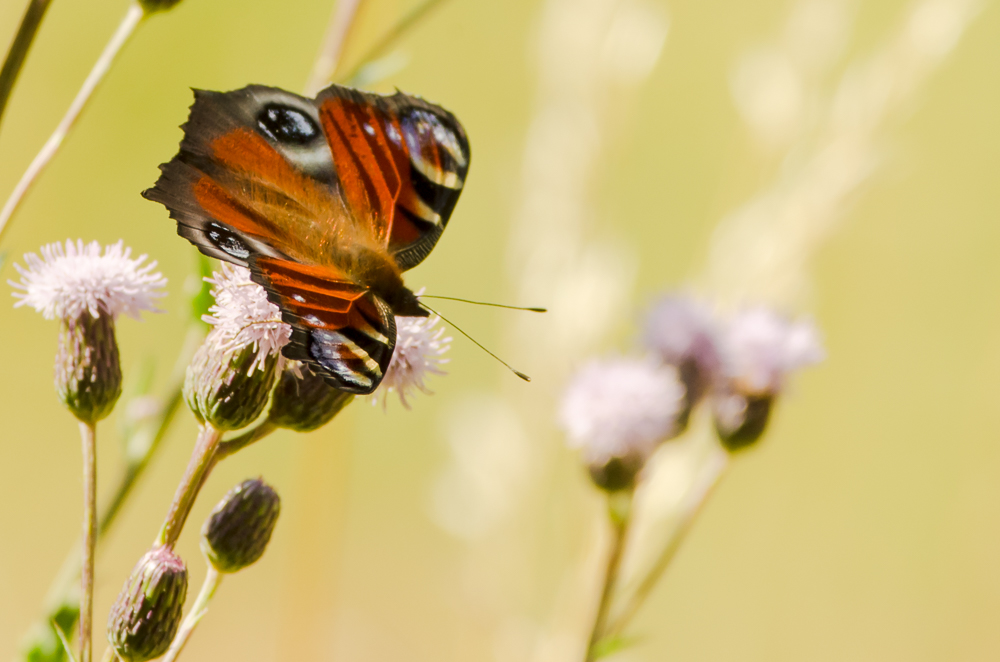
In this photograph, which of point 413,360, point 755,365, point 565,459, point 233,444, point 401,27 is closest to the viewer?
point 233,444

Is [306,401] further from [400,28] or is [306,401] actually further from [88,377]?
[400,28]

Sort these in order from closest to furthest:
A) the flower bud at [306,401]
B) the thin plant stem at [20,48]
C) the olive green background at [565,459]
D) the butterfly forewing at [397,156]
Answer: the thin plant stem at [20,48], the flower bud at [306,401], the butterfly forewing at [397,156], the olive green background at [565,459]

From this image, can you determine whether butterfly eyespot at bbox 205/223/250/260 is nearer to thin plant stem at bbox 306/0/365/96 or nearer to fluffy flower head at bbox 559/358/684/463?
thin plant stem at bbox 306/0/365/96

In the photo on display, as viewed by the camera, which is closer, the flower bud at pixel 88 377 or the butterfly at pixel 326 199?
the butterfly at pixel 326 199

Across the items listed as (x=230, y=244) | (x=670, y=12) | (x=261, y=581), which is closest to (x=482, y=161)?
(x=670, y=12)

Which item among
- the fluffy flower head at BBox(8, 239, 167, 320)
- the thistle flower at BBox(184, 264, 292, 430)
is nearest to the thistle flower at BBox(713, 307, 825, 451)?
the thistle flower at BBox(184, 264, 292, 430)

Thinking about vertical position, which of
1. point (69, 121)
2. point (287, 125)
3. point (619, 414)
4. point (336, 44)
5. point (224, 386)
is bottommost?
point (224, 386)

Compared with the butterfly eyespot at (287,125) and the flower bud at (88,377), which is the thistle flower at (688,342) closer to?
the butterfly eyespot at (287,125)

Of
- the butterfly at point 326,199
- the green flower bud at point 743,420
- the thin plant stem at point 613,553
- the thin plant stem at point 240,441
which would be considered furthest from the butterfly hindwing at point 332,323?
the green flower bud at point 743,420

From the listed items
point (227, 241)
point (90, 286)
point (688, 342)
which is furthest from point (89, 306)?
point (688, 342)
